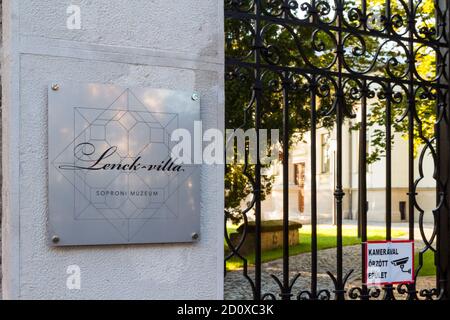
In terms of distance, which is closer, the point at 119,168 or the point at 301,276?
the point at 119,168

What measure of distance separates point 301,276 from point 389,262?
19.6 ft

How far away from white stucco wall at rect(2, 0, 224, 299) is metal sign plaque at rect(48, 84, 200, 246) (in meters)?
0.06

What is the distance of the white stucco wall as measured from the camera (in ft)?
9.11

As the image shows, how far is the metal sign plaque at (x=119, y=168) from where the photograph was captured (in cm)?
286

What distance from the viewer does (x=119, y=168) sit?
9.80ft

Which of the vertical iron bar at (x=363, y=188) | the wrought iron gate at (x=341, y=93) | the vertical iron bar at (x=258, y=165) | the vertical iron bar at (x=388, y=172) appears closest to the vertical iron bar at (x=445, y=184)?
the wrought iron gate at (x=341, y=93)

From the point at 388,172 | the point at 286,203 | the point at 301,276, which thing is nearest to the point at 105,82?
the point at 286,203

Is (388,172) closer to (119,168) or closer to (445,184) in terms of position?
(445,184)

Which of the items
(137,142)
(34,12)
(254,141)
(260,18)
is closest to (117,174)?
(137,142)

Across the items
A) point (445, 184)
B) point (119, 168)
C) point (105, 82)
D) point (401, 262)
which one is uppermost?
point (105, 82)

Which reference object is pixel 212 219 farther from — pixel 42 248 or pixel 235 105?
pixel 235 105

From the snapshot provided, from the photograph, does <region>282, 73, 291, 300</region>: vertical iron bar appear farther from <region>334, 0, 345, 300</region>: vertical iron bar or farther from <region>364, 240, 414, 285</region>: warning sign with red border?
<region>364, 240, 414, 285</region>: warning sign with red border

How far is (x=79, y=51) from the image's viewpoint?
292 centimetres

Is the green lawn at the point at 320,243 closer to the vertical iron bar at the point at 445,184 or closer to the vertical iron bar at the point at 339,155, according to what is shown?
the vertical iron bar at the point at 445,184
